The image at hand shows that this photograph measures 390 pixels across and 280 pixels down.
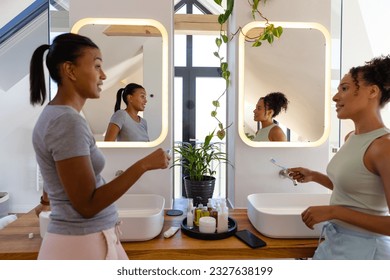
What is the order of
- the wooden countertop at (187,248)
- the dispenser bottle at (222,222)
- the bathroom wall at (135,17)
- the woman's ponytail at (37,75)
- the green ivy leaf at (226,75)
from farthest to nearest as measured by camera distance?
the green ivy leaf at (226,75), the bathroom wall at (135,17), the dispenser bottle at (222,222), the wooden countertop at (187,248), the woman's ponytail at (37,75)

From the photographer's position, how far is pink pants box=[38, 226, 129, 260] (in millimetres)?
651

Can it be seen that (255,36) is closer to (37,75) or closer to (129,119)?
(129,119)

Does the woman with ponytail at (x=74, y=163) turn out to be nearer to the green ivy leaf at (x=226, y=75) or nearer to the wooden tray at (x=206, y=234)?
the wooden tray at (x=206, y=234)

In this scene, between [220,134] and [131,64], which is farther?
[220,134]

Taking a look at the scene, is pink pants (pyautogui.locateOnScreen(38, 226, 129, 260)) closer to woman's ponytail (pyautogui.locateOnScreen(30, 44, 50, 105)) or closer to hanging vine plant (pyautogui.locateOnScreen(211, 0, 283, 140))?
woman's ponytail (pyautogui.locateOnScreen(30, 44, 50, 105))

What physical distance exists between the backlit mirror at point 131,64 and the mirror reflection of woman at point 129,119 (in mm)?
17

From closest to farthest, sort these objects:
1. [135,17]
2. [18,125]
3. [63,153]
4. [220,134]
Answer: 1. [63,153]
2. [135,17]
3. [220,134]
4. [18,125]

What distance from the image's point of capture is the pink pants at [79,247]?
0.65 meters

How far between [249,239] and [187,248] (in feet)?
0.70

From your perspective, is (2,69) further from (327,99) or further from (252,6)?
(327,99)

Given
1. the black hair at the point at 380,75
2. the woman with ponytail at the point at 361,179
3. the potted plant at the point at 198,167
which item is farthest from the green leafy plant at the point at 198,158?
the black hair at the point at 380,75

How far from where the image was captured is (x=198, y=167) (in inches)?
49.4

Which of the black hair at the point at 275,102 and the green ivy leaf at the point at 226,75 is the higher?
the green ivy leaf at the point at 226,75

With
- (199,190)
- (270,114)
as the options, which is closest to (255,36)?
(270,114)
